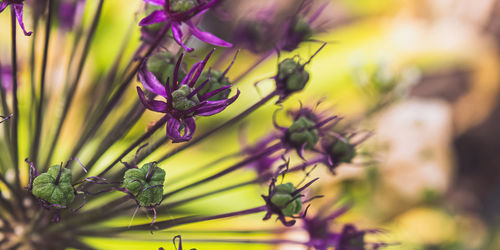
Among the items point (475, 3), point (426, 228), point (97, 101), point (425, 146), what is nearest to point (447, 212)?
point (426, 228)

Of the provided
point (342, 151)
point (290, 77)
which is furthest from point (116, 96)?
point (342, 151)

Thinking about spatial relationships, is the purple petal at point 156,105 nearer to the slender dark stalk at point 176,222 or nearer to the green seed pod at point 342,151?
the slender dark stalk at point 176,222

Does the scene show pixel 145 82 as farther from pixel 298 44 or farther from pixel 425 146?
pixel 425 146

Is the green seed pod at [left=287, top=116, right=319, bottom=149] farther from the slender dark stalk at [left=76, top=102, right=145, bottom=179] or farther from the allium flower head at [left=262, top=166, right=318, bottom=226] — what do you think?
the slender dark stalk at [left=76, top=102, right=145, bottom=179]

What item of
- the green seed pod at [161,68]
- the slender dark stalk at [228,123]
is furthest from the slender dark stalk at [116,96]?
the slender dark stalk at [228,123]

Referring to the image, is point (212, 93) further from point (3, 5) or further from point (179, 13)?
point (3, 5)

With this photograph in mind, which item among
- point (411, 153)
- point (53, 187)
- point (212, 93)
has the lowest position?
point (53, 187)

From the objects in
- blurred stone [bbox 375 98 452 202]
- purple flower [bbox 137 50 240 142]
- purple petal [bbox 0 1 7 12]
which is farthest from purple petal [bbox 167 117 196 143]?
blurred stone [bbox 375 98 452 202]
